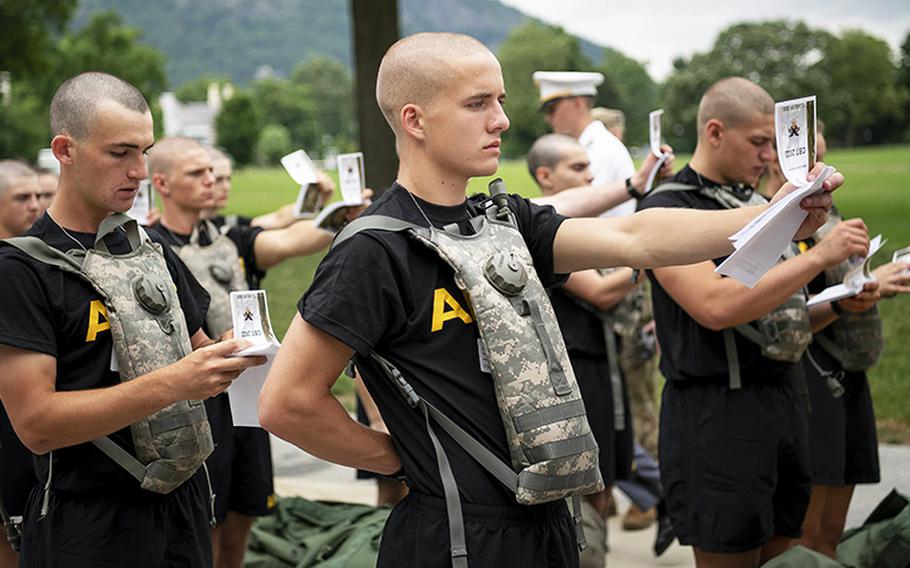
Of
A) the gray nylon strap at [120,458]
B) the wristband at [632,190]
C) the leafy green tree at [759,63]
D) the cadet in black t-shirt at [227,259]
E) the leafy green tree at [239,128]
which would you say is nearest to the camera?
the gray nylon strap at [120,458]

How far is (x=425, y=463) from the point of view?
120 inches

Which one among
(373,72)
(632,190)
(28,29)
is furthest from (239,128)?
(632,190)

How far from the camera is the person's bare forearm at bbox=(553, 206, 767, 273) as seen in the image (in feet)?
9.98

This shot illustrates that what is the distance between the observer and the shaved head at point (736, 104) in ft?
15.3

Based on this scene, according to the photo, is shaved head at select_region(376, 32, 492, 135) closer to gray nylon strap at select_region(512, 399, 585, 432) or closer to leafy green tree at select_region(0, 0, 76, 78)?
gray nylon strap at select_region(512, 399, 585, 432)

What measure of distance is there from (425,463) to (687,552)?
4307 millimetres

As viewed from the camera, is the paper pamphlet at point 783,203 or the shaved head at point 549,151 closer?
the paper pamphlet at point 783,203

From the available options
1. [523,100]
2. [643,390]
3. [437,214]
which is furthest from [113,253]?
[523,100]

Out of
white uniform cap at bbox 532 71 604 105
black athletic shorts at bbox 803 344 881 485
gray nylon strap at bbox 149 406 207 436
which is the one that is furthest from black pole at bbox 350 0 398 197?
gray nylon strap at bbox 149 406 207 436

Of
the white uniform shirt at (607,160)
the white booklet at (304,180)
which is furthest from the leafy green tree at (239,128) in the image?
the white booklet at (304,180)

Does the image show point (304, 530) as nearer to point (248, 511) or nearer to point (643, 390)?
point (248, 511)

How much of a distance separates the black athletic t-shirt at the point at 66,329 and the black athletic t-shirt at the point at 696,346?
2.22 metres

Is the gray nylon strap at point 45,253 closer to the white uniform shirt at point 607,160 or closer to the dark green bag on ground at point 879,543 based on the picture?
the dark green bag on ground at point 879,543

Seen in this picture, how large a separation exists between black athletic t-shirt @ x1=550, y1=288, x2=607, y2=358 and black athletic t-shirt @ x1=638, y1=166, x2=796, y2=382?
1.48 metres
